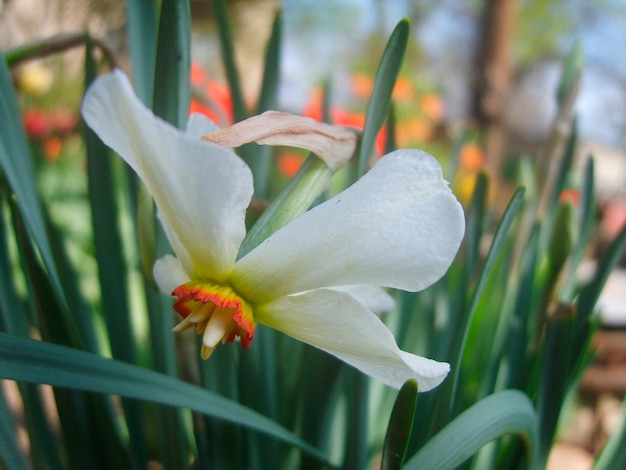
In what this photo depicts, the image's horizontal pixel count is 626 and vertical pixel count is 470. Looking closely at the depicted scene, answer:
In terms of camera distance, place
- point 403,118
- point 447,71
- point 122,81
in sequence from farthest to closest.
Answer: point 447,71 → point 403,118 → point 122,81

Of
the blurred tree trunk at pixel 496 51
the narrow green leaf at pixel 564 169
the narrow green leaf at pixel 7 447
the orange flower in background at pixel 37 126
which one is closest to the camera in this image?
the narrow green leaf at pixel 7 447

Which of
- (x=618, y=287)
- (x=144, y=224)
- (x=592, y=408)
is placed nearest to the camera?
(x=144, y=224)

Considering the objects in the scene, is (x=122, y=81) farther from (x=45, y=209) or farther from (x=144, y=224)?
(x=45, y=209)

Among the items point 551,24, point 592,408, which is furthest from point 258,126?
point 551,24

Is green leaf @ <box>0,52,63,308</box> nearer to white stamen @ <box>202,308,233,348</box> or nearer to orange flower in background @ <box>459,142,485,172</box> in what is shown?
white stamen @ <box>202,308,233,348</box>

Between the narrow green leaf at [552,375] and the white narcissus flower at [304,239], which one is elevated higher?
the white narcissus flower at [304,239]

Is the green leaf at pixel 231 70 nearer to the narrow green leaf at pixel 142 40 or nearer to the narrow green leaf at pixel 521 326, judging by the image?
the narrow green leaf at pixel 142 40

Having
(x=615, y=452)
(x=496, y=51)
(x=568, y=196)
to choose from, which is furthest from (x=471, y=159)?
(x=615, y=452)

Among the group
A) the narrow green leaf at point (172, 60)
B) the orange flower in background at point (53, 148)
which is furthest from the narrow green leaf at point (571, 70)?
the orange flower in background at point (53, 148)
